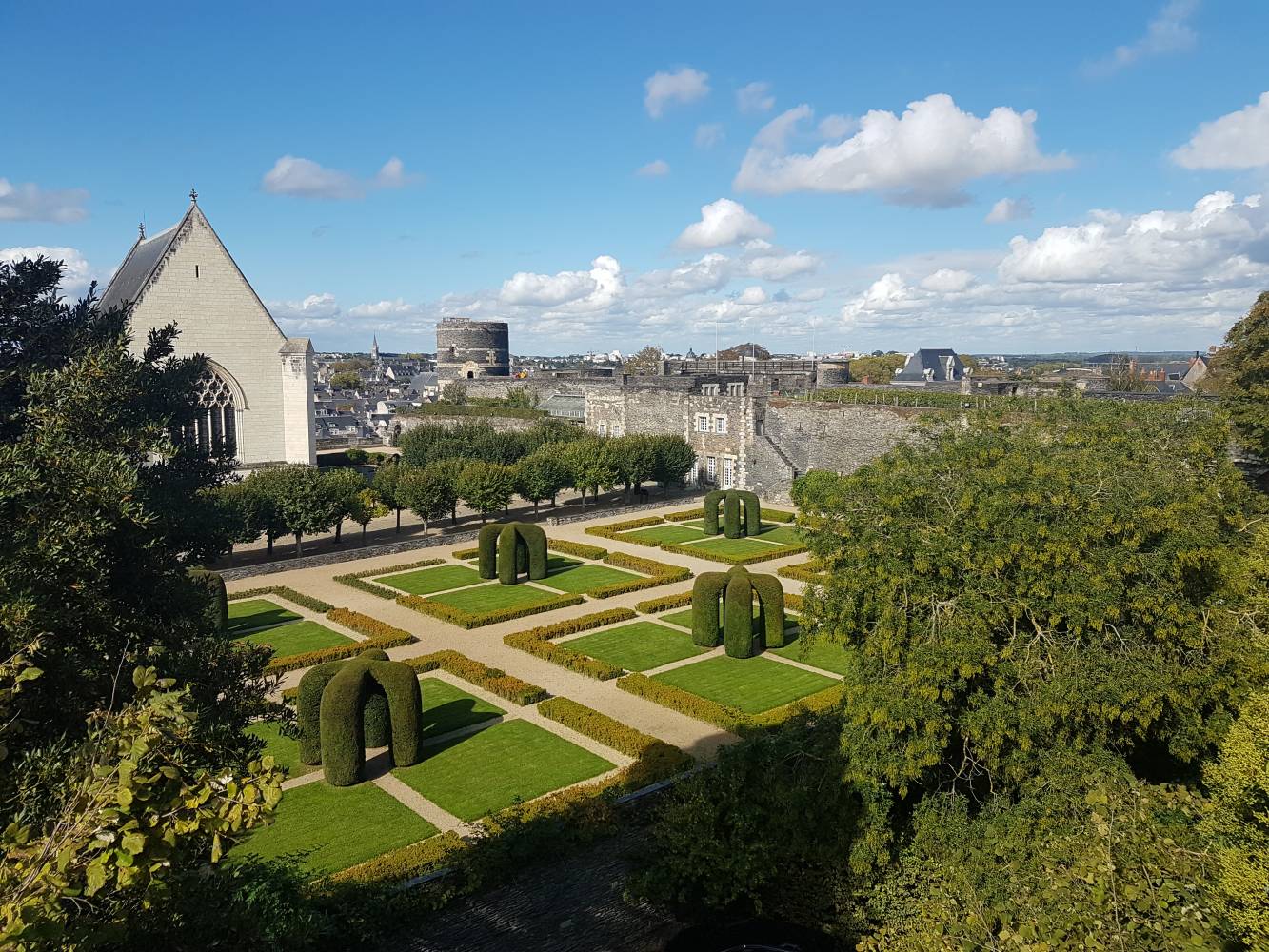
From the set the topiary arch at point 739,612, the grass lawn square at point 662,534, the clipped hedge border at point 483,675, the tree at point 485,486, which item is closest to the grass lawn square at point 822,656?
the topiary arch at point 739,612

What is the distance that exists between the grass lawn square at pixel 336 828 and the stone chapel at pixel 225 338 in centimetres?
2568

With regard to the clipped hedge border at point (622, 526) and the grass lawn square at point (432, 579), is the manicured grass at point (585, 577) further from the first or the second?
the clipped hedge border at point (622, 526)

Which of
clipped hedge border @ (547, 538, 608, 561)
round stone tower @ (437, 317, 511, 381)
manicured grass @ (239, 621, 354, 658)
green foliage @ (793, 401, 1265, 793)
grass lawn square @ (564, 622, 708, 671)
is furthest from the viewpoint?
round stone tower @ (437, 317, 511, 381)

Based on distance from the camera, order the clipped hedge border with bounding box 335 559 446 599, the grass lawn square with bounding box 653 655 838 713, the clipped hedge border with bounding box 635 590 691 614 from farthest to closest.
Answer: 1. the clipped hedge border with bounding box 335 559 446 599
2. the clipped hedge border with bounding box 635 590 691 614
3. the grass lawn square with bounding box 653 655 838 713

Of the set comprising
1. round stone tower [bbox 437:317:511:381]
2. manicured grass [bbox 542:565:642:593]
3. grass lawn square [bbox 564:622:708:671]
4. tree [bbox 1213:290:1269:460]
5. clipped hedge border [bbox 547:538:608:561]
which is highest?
round stone tower [bbox 437:317:511:381]

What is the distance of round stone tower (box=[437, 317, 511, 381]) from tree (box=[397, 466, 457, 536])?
54.2 metres

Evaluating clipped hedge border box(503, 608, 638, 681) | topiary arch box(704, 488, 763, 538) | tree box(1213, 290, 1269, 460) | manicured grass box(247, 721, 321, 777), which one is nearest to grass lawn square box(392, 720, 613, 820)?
manicured grass box(247, 721, 321, 777)

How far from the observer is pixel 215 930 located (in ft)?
21.9

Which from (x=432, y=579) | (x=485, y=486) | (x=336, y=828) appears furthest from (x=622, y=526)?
(x=336, y=828)

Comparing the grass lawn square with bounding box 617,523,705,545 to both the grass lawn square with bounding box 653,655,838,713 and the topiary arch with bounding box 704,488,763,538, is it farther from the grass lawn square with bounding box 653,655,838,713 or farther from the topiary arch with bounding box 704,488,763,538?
the grass lawn square with bounding box 653,655,838,713

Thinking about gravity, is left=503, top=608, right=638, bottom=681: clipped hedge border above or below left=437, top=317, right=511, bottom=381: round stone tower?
below

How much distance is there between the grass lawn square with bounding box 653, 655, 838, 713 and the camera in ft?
59.4

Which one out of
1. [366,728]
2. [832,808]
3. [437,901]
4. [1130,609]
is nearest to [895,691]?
[832,808]

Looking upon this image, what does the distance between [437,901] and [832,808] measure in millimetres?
5233
